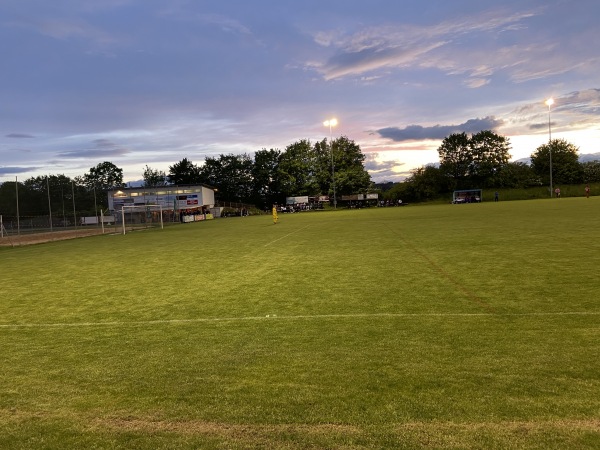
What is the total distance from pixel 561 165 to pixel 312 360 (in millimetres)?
97991

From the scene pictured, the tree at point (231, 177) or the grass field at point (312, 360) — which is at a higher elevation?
the tree at point (231, 177)

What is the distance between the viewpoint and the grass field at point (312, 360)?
10.8 ft

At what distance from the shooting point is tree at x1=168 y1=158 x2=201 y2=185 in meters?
102

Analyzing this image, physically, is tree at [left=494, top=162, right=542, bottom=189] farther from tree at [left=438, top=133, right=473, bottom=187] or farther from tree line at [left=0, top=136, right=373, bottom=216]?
tree line at [left=0, top=136, right=373, bottom=216]

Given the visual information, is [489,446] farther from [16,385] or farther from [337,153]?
[337,153]

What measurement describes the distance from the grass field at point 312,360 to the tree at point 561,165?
292 feet

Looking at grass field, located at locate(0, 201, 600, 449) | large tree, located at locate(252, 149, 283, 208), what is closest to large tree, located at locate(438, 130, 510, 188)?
large tree, located at locate(252, 149, 283, 208)

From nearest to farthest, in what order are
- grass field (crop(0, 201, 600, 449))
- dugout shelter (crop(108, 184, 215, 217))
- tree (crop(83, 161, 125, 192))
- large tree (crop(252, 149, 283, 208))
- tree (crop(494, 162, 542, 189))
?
1. grass field (crop(0, 201, 600, 449))
2. dugout shelter (crop(108, 184, 215, 217))
3. tree (crop(494, 162, 542, 189))
4. large tree (crop(252, 149, 283, 208))
5. tree (crop(83, 161, 125, 192))

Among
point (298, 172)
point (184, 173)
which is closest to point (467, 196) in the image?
point (298, 172)

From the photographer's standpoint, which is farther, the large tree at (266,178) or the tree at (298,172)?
the large tree at (266,178)

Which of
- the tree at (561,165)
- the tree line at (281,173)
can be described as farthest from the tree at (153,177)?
the tree at (561,165)

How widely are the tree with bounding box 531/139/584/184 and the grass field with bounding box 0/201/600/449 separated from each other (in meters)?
89.1

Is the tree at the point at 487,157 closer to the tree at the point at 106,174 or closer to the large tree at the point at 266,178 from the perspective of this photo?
the large tree at the point at 266,178

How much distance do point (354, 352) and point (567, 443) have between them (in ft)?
7.83
